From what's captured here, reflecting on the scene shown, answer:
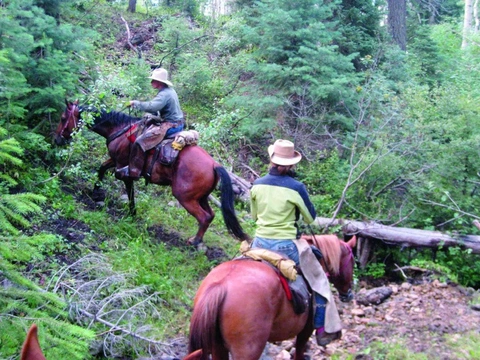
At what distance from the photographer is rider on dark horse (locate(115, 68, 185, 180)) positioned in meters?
8.11

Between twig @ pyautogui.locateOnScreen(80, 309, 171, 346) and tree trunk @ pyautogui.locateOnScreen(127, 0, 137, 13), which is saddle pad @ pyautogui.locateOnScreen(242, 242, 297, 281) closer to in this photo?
twig @ pyautogui.locateOnScreen(80, 309, 171, 346)

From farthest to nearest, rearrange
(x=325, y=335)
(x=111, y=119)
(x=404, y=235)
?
(x=404, y=235) → (x=111, y=119) → (x=325, y=335)

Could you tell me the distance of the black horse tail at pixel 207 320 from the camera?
4.05 meters

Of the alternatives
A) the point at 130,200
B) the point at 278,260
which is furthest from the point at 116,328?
the point at 130,200

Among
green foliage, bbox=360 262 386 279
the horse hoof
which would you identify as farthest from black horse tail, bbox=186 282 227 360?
green foliage, bbox=360 262 386 279

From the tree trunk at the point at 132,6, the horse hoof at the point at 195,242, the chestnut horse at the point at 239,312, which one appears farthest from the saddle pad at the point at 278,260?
the tree trunk at the point at 132,6

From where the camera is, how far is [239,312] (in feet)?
13.6

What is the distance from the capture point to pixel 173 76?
14961 millimetres

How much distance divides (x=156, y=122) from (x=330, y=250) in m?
4.30

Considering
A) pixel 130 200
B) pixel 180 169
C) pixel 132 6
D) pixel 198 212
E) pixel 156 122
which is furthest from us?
pixel 132 6

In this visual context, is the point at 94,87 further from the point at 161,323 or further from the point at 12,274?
the point at 12,274

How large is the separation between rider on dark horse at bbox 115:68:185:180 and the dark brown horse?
0.21 metres

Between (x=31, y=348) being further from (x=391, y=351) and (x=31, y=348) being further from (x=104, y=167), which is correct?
(x=104, y=167)

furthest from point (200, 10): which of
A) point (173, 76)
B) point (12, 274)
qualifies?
point (12, 274)
